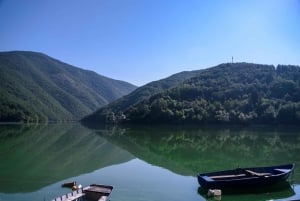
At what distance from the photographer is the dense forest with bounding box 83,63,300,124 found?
9675 centimetres

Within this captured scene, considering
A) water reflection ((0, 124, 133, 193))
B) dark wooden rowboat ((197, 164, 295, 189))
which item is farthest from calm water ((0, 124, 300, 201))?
dark wooden rowboat ((197, 164, 295, 189))

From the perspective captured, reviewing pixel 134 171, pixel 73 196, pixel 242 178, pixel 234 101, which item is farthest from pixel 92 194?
pixel 234 101

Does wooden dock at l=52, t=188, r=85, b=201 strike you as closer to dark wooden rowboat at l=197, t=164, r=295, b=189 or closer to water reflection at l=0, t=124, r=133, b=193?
water reflection at l=0, t=124, r=133, b=193

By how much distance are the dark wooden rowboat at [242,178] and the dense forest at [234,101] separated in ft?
227

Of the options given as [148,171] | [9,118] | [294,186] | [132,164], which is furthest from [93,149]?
[9,118]

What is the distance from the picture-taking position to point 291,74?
11819cm

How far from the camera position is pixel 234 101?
4215 inches

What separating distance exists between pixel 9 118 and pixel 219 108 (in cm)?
7658

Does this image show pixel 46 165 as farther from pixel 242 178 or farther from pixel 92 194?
pixel 242 178

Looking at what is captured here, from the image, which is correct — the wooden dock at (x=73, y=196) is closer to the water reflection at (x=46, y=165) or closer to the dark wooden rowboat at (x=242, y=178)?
the water reflection at (x=46, y=165)

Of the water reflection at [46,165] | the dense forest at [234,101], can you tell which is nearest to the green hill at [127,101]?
the dense forest at [234,101]

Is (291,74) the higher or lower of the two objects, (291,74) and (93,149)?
the higher

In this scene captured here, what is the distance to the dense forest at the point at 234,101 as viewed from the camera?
96750mm

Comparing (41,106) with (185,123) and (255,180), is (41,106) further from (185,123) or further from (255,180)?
(255,180)
